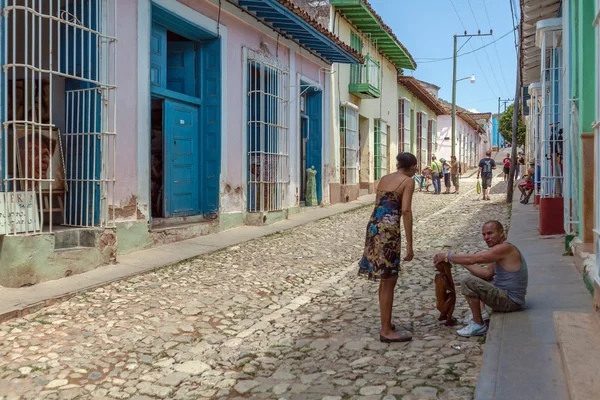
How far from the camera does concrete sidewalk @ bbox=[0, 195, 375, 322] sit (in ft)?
17.2

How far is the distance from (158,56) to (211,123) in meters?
1.46

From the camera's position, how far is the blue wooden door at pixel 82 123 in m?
6.97

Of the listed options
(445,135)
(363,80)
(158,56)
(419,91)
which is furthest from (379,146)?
(445,135)

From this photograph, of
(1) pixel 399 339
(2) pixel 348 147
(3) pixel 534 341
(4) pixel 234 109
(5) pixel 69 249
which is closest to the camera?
(3) pixel 534 341

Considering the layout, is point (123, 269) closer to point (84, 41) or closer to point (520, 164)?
point (84, 41)

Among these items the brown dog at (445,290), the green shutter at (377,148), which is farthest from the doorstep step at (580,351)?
the green shutter at (377,148)

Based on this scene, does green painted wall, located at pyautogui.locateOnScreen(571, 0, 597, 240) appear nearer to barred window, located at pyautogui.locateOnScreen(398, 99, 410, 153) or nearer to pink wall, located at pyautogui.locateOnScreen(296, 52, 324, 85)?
pink wall, located at pyautogui.locateOnScreen(296, 52, 324, 85)

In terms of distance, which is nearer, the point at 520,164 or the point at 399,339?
the point at 399,339

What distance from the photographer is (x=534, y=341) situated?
392 cm

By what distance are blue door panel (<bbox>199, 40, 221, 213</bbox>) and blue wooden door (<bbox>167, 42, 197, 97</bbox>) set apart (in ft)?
0.55

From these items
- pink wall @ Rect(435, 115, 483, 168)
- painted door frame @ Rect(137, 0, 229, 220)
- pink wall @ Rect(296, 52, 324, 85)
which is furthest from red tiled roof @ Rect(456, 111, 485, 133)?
painted door frame @ Rect(137, 0, 229, 220)

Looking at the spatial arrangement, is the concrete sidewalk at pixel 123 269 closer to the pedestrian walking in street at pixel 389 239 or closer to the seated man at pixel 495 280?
the pedestrian walking in street at pixel 389 239

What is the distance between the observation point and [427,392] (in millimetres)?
3439

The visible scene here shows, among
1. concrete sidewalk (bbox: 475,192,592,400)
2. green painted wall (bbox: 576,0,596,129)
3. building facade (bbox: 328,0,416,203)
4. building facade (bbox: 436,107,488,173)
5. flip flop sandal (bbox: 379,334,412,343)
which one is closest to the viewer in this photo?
concrete sidewalk (bbox: 475,192,592,400)
